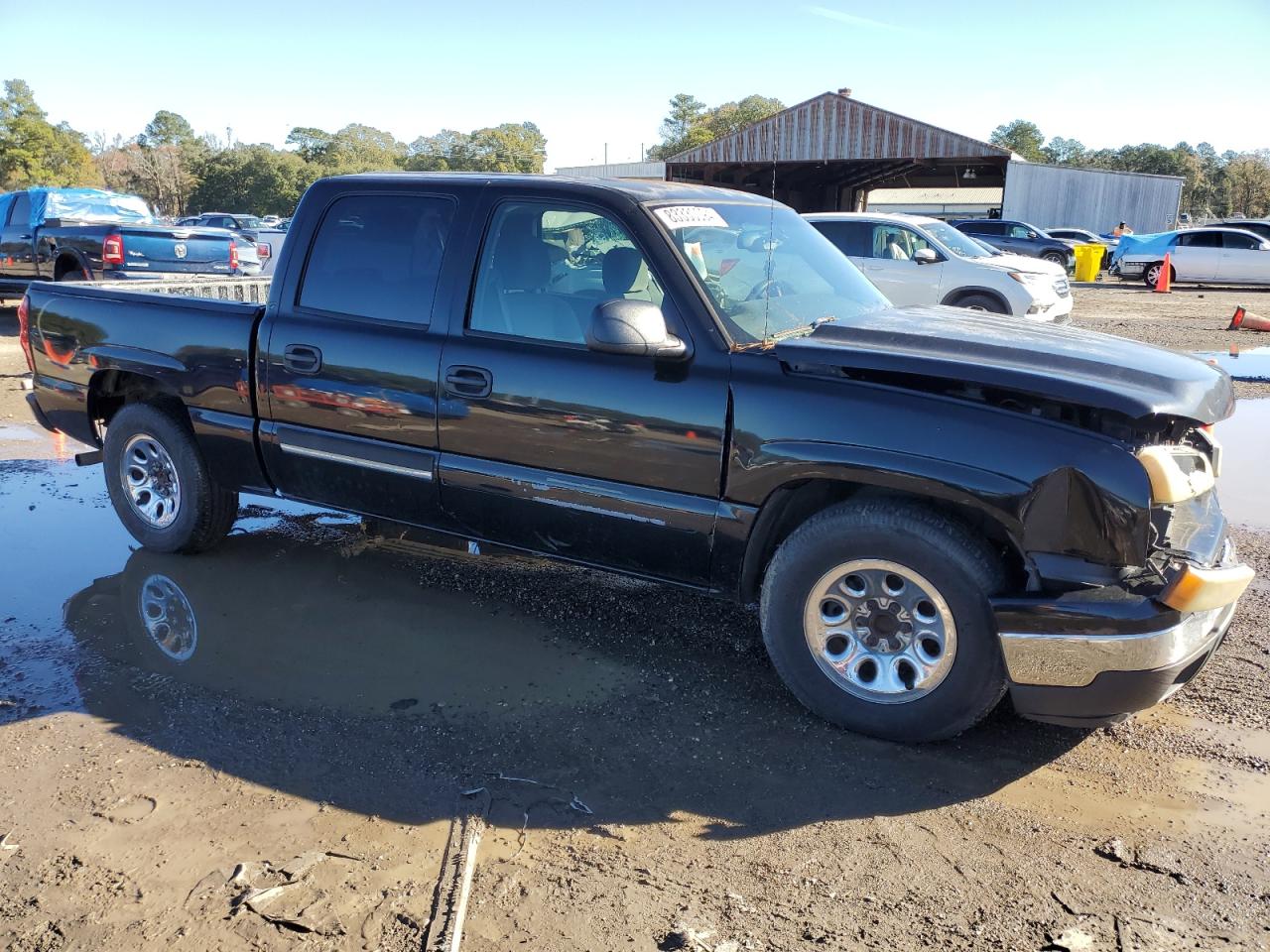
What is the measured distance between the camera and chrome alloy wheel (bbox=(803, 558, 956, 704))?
128 inches

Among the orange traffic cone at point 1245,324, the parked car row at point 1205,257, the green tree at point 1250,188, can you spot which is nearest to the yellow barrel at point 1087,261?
the parked car row at point 1205,257

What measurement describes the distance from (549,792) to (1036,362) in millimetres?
2174

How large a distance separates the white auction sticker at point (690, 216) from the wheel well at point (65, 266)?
12462 millimetres

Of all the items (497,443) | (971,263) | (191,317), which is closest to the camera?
(497,443)

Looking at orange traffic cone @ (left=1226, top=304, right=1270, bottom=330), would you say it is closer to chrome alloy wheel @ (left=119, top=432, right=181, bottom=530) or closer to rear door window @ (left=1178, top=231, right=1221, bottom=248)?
rear door window @ (left=1178, top=231, right=1221, bottom=248)

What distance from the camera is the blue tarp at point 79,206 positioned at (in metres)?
14.5

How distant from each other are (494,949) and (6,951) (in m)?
1.24

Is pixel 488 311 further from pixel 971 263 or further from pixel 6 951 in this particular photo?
pixel 971 263

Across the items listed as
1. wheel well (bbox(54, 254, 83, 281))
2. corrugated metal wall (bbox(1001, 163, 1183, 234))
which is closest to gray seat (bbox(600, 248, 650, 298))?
wheel well (bbox(54, 254, 83, 281))

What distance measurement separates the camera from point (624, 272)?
3846mm

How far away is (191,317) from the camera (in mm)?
4789

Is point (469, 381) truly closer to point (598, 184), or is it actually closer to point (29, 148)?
point (598, 184)

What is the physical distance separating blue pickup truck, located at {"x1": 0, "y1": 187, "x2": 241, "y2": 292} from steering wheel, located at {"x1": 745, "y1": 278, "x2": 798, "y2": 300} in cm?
1088

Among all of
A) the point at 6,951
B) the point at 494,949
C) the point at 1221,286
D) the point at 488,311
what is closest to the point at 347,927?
the point at 494,949
